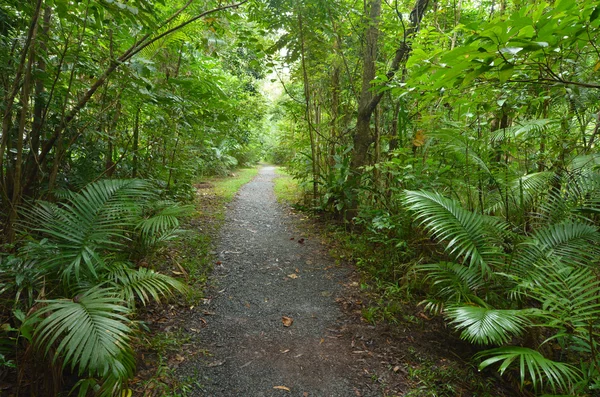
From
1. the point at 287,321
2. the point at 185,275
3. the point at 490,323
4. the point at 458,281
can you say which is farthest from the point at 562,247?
the point at 185,275

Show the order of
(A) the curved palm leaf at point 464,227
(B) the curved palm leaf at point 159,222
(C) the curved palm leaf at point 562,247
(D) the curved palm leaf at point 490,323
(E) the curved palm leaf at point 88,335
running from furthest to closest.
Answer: (B) the curved palm leaf at point 159,222
(A) the curved palm leaf at point 464,227
(C) the curved palm leaf at point 562,247
(D) the curved palm leaf at point 490,323
(E) the curved palm leaf at point 88,335

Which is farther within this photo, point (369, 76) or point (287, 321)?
point (369, 76)

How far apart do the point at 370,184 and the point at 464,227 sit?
7.73 feet

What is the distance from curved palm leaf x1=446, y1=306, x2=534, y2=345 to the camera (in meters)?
2.01

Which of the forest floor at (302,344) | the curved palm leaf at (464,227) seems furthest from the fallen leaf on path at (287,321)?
the curved palm leaf at (464,227)

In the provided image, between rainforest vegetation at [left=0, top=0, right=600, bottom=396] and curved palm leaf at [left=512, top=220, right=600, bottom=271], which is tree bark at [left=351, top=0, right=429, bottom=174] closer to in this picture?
rainforest vegetation at [left=0, top=0, right=600, bottom=396]

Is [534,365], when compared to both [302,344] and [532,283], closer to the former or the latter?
[532,283]

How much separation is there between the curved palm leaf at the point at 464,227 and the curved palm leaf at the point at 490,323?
0.49 metres

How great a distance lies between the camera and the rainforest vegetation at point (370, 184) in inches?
68.6

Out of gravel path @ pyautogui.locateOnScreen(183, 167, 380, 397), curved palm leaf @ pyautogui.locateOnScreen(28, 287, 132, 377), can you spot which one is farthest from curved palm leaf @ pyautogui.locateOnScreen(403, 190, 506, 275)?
curved palm leaf @ pyautogui.locateOnScreen(28, 287, 132, 377)

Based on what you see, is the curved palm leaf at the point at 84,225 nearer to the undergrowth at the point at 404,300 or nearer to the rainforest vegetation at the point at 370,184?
the rainforest vegetation at the point at 370,184

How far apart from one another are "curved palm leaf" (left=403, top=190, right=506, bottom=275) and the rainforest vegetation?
0.07ft

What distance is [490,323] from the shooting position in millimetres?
2086

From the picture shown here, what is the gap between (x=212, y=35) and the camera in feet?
12.1
